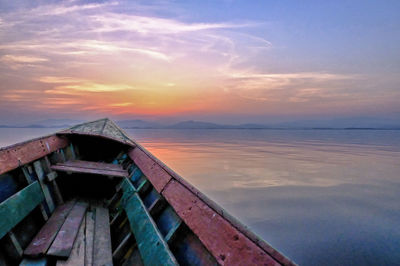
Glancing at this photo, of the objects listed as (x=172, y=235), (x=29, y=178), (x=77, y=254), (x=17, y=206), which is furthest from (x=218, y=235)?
(x=29, y=178)

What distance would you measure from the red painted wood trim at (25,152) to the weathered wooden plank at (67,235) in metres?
0.94

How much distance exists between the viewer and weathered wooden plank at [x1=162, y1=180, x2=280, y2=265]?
49.4 inches

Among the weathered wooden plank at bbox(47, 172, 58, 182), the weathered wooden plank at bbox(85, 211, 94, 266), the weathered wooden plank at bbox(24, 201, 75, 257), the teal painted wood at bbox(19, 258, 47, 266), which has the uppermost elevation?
the weathered wooden plank at bbox(47, 172, 58, 182)

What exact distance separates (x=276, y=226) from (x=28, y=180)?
648cm

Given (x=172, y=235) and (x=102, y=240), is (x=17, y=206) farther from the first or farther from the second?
→ (x=172, y=235)

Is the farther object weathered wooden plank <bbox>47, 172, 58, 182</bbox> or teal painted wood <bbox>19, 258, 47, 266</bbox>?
weathered wooden plank <bbox>47, 172, 58, 182</bbox>

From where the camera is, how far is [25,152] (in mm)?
3113

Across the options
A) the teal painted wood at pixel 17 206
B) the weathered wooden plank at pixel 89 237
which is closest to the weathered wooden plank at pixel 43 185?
the teal painted wood at pixel 17 206

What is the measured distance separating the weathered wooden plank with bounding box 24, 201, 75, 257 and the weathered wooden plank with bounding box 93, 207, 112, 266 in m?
0.45

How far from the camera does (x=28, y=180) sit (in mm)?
3094

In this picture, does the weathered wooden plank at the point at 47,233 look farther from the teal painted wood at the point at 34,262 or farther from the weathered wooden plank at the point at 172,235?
the weathered wooden plank at the point at 172,235

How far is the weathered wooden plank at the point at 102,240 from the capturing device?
232 centimetres

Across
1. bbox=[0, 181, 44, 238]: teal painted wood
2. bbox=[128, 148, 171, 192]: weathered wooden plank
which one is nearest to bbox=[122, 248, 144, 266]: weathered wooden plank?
bbox=[128, 148, 171, 192]: weathered wooden plank

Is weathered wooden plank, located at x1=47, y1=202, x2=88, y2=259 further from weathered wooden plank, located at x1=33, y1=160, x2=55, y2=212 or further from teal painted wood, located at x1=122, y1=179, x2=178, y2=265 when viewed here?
teal painted wood, located at x1=122, y1=179, x2=178, y2=265
